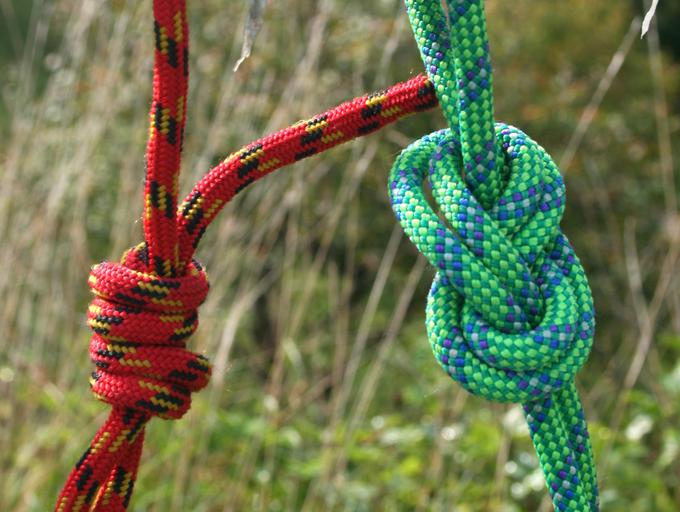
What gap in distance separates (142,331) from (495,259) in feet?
0.77

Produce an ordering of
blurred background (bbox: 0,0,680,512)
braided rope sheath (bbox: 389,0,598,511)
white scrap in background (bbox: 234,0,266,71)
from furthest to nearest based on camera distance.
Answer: blurred background (bbox: 0,0,680,512)
white scrap in background (bbox: 234,0,266,71)
braided rope sheath (bbox: 389,0,598,511)

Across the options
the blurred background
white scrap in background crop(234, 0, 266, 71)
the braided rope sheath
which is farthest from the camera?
the blurred background

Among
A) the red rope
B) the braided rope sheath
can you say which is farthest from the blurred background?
the braided rope sheath

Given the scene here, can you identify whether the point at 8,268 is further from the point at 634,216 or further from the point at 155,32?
the point at 634,216

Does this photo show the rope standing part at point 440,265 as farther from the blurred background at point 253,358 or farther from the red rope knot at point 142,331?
the blurred background at point 253,358

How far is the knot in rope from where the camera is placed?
0.53 meters

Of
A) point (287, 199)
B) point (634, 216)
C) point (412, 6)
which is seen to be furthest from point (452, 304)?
point (634, 216)

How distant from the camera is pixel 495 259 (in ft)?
1.77

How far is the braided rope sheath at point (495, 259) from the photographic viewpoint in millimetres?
530

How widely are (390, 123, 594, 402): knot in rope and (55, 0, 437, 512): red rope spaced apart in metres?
0.07

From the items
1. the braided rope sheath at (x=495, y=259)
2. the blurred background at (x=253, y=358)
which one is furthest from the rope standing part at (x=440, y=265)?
the blurred background at (x=253, y=358)

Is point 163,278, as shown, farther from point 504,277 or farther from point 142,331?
point 504,277

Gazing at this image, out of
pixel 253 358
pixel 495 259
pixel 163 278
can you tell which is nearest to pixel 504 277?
pixel 495 259

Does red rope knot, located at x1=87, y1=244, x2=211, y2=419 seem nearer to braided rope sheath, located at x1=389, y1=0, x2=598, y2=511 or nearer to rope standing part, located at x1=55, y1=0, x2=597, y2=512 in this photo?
rope standing part, located at x1=55, y1=0, x2=597, y2=512
